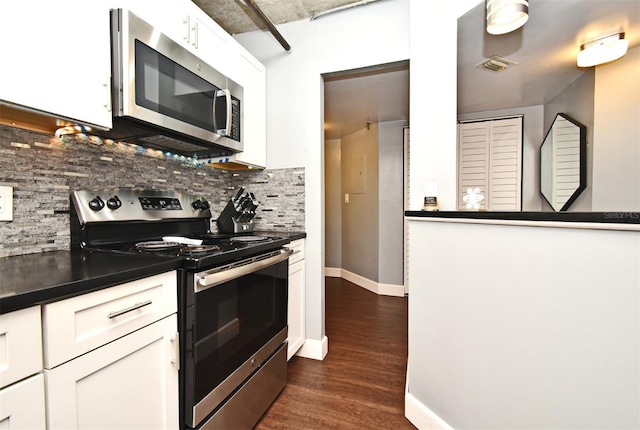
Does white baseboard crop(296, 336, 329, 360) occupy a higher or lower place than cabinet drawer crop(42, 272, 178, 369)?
lower

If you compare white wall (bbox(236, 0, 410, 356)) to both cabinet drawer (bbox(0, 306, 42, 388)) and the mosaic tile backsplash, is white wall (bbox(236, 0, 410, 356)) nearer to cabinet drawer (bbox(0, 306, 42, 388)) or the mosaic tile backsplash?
the mosaic tile backsplash

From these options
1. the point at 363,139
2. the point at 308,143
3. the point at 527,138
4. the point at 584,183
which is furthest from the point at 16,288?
the point at 527,138

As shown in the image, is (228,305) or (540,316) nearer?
(540,316)

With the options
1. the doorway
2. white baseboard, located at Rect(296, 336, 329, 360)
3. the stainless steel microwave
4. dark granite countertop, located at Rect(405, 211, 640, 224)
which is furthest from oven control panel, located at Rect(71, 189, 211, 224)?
the doorway

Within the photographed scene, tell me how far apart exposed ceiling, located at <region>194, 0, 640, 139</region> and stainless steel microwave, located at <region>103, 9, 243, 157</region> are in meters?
0.72

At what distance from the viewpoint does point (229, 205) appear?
2.04 metres

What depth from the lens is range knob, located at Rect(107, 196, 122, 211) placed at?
4.52 ft

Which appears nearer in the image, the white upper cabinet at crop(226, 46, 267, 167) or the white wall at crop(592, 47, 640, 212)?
the white upper cabinet at crop(226, 46, 267, 167)

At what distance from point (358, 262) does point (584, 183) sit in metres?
2.77

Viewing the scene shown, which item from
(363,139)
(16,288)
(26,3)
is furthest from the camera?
(363,139)

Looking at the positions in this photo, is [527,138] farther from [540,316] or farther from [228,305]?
[228,305]

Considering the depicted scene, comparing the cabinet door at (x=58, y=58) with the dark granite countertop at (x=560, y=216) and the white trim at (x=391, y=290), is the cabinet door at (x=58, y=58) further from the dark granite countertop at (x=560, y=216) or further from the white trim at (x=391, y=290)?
the white trim at (x=391, y=290)

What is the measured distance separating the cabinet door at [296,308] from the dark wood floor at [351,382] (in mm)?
184

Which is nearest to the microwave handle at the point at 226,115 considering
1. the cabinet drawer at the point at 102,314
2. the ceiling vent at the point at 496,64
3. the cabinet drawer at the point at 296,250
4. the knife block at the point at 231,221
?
the knife block at the point at 231,221
